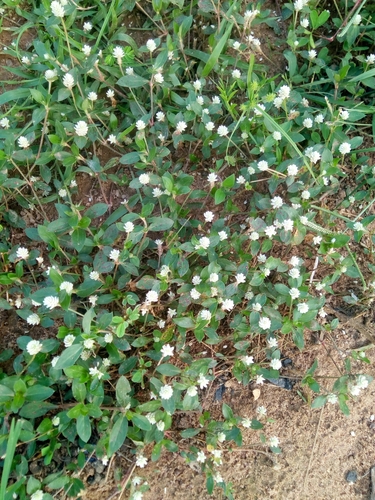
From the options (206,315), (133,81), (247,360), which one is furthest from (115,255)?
(133,81)

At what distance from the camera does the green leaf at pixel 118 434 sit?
1.43 m

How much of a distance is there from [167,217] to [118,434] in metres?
0.77

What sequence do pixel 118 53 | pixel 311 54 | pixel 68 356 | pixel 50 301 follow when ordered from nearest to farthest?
pixel 68 356
pixel 50 301
pixel 118 53
pixel 311 54

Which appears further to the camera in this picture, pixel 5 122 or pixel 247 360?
pixel 5 122

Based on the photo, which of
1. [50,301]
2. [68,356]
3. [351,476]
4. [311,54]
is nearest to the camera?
[68,356]

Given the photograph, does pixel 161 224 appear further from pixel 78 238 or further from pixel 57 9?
pixel 57 9

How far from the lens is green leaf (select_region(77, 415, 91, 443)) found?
1435 millimetres

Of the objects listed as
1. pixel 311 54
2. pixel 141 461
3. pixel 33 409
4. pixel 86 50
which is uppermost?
pixel 86 50

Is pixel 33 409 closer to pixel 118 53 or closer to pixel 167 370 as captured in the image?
pixel 167 370

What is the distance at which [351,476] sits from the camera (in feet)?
6.31

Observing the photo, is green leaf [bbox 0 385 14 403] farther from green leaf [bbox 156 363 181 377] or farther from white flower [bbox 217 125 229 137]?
white flower [bbox 217 125 229 137]

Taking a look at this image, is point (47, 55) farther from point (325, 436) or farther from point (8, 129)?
point (325, 436)

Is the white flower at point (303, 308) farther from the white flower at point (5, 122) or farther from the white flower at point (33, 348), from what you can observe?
the white flower at point (5, 122)

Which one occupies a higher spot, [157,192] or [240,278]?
[157,192]
